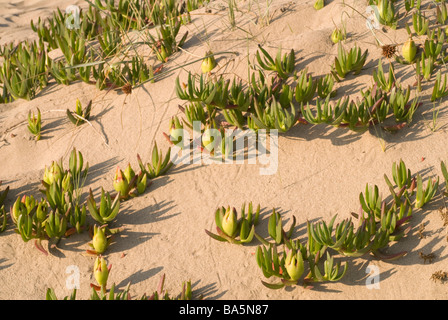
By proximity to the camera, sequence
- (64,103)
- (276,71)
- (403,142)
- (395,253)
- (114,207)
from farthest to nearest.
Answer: (64,103), (276,71), (403,142), (114,207), (395,253)

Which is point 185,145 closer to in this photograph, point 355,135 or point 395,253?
point 355,135

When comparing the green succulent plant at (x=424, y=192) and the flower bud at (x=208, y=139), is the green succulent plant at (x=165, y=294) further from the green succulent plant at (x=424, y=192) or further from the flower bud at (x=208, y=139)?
the green succulent plant at (x=424, y=192)

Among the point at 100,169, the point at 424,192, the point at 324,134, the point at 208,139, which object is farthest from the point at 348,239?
the point at 100,169

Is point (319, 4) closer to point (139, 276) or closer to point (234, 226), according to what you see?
point (234, 226)

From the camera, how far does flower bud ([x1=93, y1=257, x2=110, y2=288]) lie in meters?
3.54

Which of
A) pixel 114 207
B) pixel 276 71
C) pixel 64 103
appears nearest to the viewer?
pixel 114 207

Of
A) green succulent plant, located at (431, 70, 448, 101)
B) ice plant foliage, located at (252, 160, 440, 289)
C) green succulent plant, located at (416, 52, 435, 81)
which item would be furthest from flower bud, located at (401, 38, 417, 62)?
ice plant foliage, located at (252, 160, 440, 289)

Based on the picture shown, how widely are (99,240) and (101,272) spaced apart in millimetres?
283

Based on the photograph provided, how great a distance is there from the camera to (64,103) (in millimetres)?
5180

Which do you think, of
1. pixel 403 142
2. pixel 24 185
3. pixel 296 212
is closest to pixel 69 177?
pixel 24 185

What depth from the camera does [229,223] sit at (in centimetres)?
365

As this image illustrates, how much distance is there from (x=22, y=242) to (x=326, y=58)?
9.20 ft

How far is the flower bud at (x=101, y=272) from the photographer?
11.6 ft

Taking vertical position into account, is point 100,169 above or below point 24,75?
below
